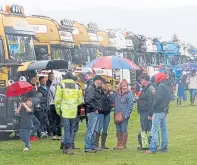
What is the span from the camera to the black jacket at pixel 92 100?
13203 mm

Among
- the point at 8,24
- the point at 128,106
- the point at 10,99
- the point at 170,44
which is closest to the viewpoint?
the point at 128,106

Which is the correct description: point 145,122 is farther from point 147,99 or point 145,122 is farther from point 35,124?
point 35,124

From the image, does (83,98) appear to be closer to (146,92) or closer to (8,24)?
(146,92)

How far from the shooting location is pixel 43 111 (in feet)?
53.8

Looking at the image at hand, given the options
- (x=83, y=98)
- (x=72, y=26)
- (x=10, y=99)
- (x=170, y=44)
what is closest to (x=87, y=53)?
(x=72, y=26)

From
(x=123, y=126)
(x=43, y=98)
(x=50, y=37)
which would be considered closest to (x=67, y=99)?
(x=123, y=126)

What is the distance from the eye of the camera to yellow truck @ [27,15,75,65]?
2122cm

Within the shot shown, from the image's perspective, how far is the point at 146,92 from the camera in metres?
13.9

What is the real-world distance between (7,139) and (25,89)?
304cm

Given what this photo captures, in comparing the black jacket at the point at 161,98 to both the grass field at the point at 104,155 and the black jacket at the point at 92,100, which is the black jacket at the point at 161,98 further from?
the black jacket at the point at 92,100

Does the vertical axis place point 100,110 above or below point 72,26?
below

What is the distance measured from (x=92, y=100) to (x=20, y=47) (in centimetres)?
470

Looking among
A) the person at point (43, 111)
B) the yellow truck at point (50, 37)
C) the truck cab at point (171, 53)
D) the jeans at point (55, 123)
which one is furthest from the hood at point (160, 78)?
the truck cab at point (171, 53)

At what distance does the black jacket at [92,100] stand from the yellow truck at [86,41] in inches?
448
